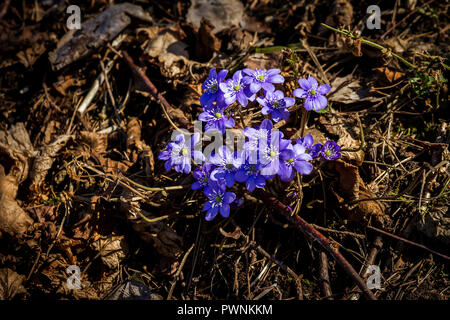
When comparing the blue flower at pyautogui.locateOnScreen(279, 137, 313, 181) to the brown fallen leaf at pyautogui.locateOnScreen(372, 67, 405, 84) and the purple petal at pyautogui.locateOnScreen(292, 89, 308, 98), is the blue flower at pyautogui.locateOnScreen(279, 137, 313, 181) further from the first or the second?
the brown fallen leaf at pyautogui.locateOnScreen(372, 67, 405, 84)

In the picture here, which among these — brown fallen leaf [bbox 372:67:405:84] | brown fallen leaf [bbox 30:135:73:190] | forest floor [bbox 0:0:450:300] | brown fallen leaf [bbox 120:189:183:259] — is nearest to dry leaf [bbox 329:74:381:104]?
forest floor [bbox 0:0:450:300]

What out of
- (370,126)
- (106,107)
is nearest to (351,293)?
(370,126)

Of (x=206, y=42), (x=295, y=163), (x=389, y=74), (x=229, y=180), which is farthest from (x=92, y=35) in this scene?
(x=389, y=74)

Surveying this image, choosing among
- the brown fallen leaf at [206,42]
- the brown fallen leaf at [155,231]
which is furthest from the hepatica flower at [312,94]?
the brown fallen leaf at [155,231]

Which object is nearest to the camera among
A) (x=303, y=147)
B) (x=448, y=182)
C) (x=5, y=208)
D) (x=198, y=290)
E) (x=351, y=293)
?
(x=303, y=147)
